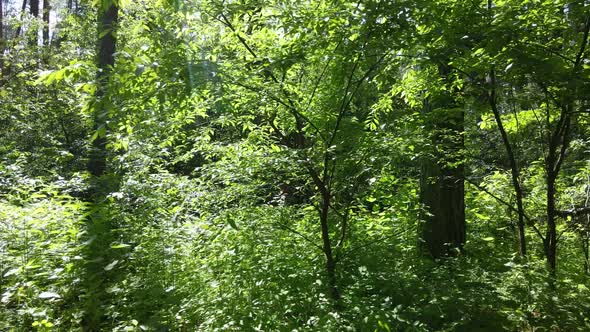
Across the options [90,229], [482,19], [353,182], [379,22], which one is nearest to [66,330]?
[90,229]

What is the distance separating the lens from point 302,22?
2.79 metres

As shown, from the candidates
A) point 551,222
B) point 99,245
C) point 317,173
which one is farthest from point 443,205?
point 99,245

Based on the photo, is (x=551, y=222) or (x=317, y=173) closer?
(x=317, y=173)

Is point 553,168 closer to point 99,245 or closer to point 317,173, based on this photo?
point 317,173

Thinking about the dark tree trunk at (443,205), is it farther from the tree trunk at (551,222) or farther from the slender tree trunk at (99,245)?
the slender tree trunk at (99,245)

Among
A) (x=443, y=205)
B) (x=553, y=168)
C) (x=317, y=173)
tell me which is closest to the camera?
(x=317, y=173)

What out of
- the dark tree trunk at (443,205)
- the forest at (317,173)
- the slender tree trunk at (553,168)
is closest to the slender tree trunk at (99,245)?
the forest at (317,173)

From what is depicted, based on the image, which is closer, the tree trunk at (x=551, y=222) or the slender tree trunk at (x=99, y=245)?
the slender tree trunk at (x=99, y=245)

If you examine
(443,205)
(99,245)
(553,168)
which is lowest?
(99,245)

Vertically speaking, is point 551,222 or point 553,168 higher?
point 553,168

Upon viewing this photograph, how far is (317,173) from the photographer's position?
313cm

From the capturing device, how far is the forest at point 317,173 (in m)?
2.61

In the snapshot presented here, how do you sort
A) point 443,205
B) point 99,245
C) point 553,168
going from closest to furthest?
point 553,168 → point 99,245 → point 443,205

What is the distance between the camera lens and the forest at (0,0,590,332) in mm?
2607
